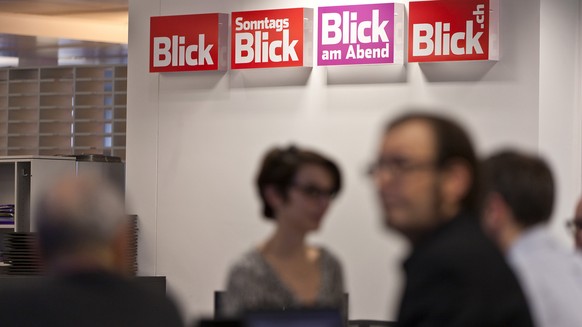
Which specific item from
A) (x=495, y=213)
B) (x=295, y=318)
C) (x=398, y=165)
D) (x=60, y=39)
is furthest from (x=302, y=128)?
(x=60, y=39)

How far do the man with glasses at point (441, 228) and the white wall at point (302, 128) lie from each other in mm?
3827

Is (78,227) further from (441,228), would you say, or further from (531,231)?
(531,231)

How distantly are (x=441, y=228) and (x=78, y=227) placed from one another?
67 centimetres

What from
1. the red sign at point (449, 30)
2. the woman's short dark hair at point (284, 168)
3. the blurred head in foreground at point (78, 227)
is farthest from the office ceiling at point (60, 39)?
the blurred head in foreground at point (78, 227)

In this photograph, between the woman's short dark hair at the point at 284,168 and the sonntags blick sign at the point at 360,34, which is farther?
the sonntags blick sign at the point at 360,34

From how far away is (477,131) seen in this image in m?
5.97

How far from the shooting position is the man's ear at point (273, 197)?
3.21 meters

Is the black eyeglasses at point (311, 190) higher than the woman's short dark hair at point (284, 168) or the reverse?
the reverse

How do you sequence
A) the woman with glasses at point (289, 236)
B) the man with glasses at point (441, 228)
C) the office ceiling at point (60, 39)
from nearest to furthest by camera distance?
the man with glasses at point (441, 228) < the woman with glasses at point (289, 236) < the office ceiling at point (60, 39)

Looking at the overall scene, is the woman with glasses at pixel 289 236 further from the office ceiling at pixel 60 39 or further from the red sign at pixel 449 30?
the office ceiling at pixel 60 39

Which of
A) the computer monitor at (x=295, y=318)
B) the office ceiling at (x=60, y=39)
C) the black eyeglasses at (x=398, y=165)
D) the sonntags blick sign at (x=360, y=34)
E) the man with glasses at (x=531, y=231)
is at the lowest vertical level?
the computer monitor at (x=295, y=318)

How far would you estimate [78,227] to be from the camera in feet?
6.65

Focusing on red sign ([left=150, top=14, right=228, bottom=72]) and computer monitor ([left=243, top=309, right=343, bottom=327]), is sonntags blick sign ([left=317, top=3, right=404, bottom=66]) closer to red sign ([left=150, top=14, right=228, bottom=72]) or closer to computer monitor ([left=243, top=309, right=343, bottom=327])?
red sign ([left=150, top=14, right=228, bottom=72])

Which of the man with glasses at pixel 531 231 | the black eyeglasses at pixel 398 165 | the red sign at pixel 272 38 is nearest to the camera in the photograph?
the black eyeglasses at pixel 398 165
